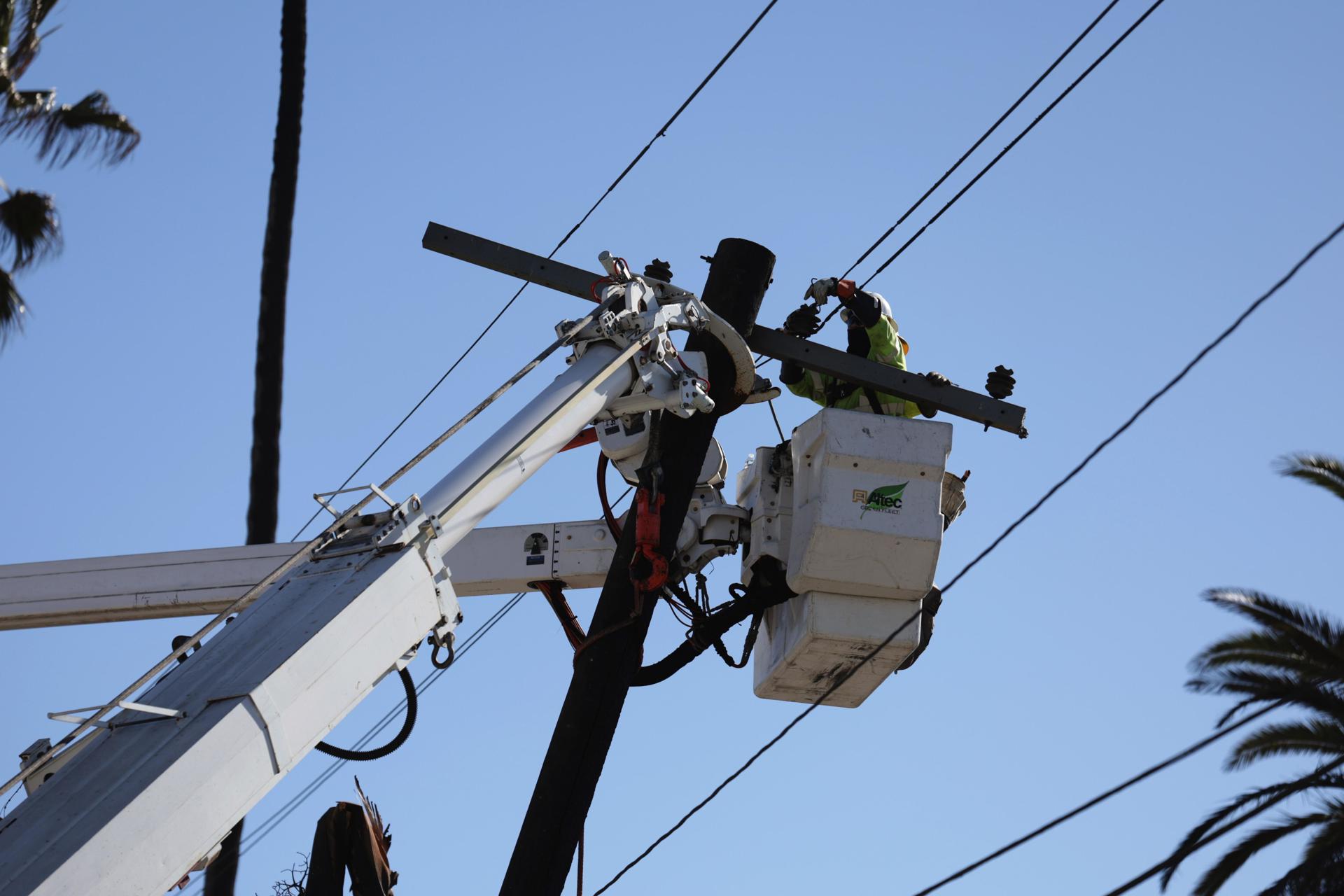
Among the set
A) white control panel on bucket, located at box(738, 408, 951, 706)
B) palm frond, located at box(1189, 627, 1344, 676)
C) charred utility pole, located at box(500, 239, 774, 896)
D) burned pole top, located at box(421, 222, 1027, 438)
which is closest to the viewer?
charred utility pole, located at box(500, 239, 774, 896)

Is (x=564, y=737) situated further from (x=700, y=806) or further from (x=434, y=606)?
(x=434, y=606)

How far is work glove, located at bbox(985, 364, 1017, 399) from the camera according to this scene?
10.5m

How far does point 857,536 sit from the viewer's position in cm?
978

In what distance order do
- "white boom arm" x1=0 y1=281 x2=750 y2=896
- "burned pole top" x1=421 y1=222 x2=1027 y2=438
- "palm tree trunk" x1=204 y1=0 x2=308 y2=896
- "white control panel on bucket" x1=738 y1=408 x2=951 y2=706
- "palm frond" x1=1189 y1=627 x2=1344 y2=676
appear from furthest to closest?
"palm tree trunk" x1=204 y1=0 x2=308 y2=896 < "palm frond" x1=1189 y1=627 x2=1344 y2=676 < "burned pole top" x1=421 y1=222 x2=1027 y2=438 < "white control panel on bucket" x1=738 y1=408 x2=951 y2=706 < "white boom arm" x1=0 y1=281 x2=750 y2=896

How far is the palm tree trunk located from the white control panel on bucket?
9840 millimetres

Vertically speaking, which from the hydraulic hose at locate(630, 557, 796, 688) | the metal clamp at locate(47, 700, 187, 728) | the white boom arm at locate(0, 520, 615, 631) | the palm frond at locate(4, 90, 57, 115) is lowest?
the metal clamp at locate(47, 700, 187, 728)

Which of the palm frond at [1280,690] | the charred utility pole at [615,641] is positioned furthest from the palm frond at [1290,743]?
the charred utility pole at [615,641]

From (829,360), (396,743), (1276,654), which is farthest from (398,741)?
(1276,654)

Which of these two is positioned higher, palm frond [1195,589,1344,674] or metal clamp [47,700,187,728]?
palm frond [1195,589,1344,674]

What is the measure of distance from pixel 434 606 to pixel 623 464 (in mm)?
2429

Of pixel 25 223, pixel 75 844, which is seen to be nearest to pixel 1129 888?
pixel 75 844

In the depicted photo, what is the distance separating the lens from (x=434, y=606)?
8070 mm

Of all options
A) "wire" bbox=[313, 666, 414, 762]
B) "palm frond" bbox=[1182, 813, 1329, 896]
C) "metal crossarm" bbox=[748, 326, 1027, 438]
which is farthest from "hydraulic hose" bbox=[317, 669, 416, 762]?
"palm frond" bbox=[1182, 813, 1329, 896]

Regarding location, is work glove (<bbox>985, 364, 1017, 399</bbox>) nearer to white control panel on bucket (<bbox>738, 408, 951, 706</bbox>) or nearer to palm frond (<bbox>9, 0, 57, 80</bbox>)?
white control panel on bucket (<bbox>738, 408, 951, 706</bbox>)
